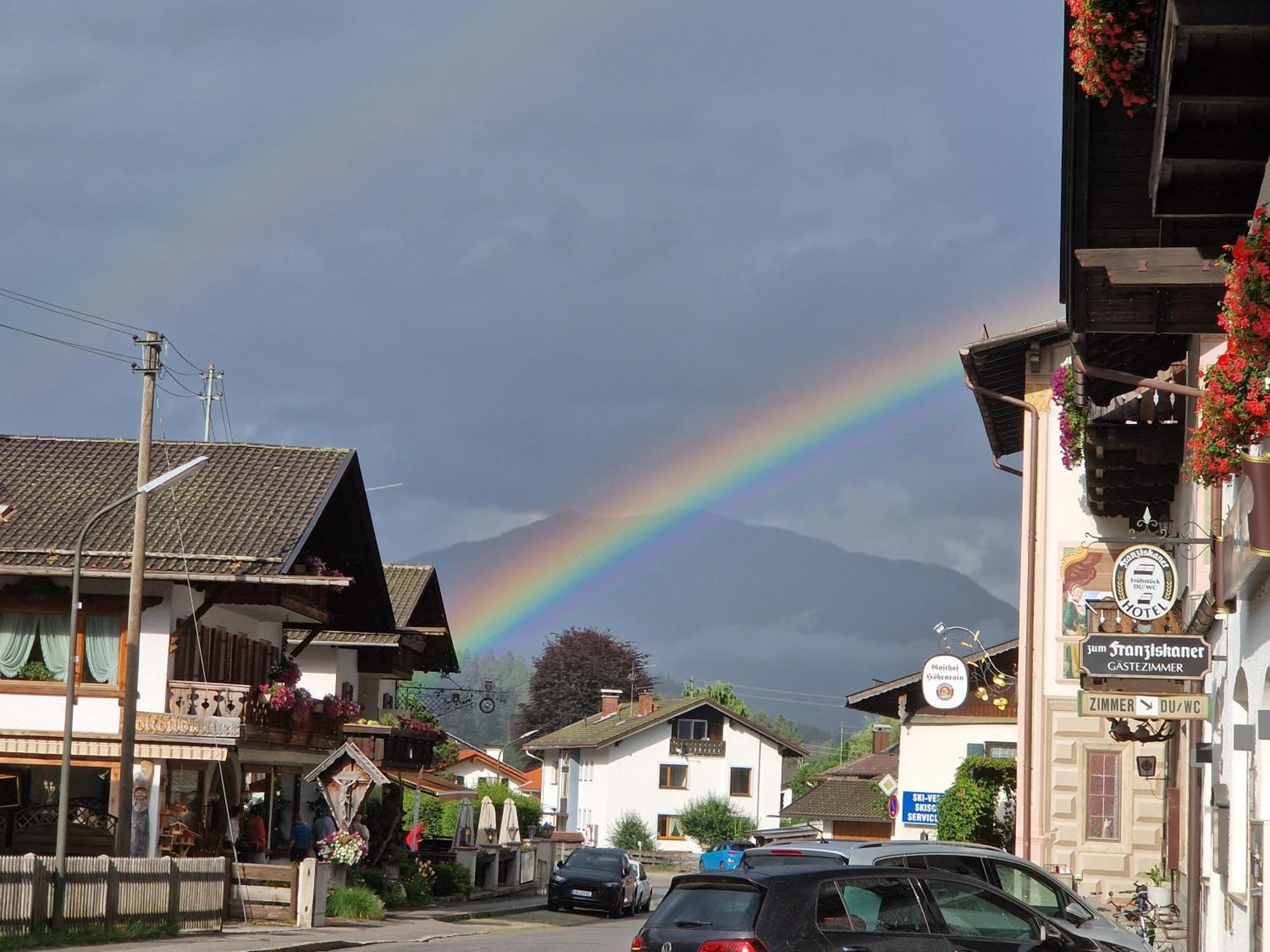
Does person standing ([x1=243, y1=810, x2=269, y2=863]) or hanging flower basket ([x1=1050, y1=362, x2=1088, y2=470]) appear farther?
person standing ([x1=243, y1=810, x2=269, y2=863])

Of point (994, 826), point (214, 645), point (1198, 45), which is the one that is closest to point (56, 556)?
point (214, 645)

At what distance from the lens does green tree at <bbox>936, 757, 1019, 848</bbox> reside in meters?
34.4

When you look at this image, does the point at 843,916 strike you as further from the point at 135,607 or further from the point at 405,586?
the point at 405,586

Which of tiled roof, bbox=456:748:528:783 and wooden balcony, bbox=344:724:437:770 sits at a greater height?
wooden balcony, bbox=344:724:437:770

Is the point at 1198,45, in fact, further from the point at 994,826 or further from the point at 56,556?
the point at 994,826

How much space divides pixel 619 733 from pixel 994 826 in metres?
46.7

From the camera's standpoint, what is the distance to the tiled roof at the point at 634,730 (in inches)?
3164

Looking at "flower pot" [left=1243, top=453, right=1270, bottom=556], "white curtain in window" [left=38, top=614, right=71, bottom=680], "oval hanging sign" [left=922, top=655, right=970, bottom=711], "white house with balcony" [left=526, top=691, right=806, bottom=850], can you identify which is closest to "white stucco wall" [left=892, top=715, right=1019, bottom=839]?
"oval hanging sign" [left=922, top=655, right=970, bottom=711]

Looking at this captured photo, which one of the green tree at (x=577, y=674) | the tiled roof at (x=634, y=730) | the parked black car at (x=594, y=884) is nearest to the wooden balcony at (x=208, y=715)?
the parked black car at (x=594, y=884)

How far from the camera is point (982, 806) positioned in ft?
113

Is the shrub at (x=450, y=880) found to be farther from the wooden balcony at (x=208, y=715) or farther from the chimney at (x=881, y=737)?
the chimney at (x=881, y=737)

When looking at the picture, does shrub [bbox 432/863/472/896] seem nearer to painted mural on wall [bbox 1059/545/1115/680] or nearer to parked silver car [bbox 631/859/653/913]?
parked silver car [bbox 631/859/653/913]

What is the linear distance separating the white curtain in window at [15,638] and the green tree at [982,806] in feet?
62.8

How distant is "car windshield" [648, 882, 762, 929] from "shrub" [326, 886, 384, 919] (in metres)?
Result: 19.3
